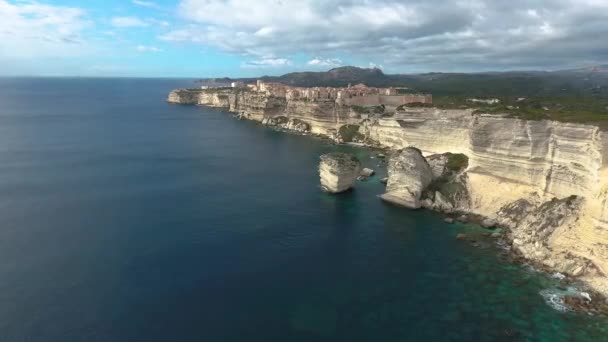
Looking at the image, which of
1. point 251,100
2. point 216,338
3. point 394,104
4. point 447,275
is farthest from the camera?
point 251,100

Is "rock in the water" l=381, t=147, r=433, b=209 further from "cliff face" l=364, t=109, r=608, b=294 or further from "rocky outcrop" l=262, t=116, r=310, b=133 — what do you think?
"rocky outcrop" l=262, t=116, r=310, b=133

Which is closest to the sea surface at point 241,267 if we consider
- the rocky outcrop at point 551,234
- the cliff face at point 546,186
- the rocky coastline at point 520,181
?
the rocky outcrop at point 551,234

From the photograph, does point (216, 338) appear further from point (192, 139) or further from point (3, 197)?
point (192, 139)

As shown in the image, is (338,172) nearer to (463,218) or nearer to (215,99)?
(463,218)

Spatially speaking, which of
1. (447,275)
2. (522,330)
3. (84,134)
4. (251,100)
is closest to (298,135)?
(251,100)

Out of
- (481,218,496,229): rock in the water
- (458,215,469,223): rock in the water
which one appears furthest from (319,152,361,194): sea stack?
(481,218,496,229): rock in the water

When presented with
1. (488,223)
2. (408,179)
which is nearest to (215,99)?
(408,179)
